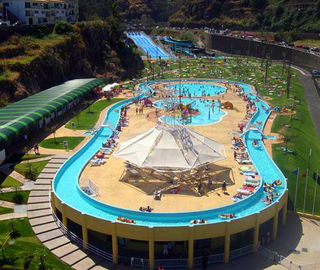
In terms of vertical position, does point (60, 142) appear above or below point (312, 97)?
below

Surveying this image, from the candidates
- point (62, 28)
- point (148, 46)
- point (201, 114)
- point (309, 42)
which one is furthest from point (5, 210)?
point (148, 46)

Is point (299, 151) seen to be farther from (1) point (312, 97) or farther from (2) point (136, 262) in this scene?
(1) point (312, 97)

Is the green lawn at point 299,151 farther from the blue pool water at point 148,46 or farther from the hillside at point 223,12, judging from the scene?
the hillside at point 223,12

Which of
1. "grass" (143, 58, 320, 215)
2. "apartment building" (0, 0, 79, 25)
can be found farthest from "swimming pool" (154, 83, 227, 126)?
"apartment building" (0, 0, 79, 25)

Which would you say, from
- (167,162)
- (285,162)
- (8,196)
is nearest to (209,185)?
(167,162)

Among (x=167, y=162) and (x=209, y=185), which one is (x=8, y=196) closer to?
(x=167, y=162)

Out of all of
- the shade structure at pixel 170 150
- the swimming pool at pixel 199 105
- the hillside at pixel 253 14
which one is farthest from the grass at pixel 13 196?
the hillside at pixel 253 14

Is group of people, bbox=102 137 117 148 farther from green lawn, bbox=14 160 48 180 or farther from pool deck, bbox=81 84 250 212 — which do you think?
green lawn, bbox=14 160 48 180
